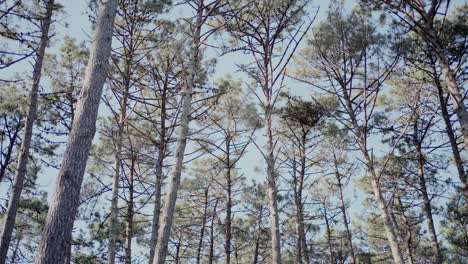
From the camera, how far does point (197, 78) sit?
795 cm

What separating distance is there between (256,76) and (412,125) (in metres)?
6.71

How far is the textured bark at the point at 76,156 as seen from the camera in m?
3.08

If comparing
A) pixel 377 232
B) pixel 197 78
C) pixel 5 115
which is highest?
pixel 5 115

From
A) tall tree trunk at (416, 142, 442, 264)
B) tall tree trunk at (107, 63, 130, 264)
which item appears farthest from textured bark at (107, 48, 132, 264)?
tall tree trunk at (416, 142, 442, 264)

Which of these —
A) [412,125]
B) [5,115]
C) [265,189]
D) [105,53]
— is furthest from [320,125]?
[5,115]

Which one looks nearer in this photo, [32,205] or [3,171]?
[3,171]

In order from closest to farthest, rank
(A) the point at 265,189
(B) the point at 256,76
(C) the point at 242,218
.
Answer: (B) the point at 256,76
(A) the point at 265,189
(C) the point at 242,218

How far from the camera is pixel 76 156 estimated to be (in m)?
3.58

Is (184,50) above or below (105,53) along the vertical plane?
above

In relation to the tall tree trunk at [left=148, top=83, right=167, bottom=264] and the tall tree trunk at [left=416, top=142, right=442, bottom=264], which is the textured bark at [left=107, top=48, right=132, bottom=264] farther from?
the tall tree trunk at [left=416, top=142, right=442, bottom=264]

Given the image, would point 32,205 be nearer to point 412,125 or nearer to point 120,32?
point 120,32

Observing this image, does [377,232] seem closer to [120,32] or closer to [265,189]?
[265,189]

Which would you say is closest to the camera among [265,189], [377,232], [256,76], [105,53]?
[105,53]

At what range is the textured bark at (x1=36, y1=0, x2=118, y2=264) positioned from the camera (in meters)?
3.08
